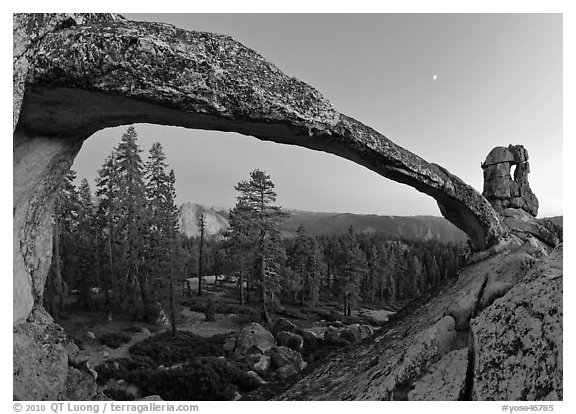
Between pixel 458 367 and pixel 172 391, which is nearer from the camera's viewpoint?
pixel 458 367

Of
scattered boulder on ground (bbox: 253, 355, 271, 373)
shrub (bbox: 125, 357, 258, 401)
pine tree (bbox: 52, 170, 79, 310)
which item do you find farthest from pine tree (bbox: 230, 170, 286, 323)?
pine tree (bbox: 52, 170, 79, 310)

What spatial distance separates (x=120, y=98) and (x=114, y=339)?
29.3 metres

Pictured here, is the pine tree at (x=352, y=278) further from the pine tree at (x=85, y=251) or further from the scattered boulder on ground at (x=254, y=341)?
the pine tree at (x=85, y=251)

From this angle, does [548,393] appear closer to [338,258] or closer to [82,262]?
[82,262]

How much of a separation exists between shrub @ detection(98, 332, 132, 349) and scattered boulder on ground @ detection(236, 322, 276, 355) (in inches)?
421

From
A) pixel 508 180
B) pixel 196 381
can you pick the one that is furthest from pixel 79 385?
pixel 508 180

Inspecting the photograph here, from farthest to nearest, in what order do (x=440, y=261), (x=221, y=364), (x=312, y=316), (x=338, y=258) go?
(x=440, y=261)
(x=338, y=258)
(x=312, y=316)
(x=221, y=364)

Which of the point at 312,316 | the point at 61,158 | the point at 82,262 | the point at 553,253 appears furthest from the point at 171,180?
the point at 553,253

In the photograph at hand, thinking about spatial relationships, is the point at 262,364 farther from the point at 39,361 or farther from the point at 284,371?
the point at 39,361

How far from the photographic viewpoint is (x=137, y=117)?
23.5ft

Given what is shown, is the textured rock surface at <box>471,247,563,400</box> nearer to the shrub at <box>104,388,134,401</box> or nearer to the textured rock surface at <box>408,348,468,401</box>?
the textured rock surface at <box>408,348,468,401</box>

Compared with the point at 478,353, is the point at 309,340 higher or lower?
lower
